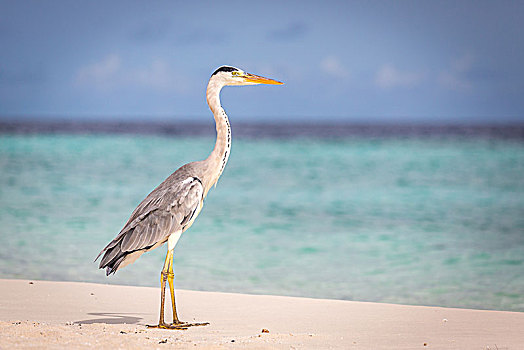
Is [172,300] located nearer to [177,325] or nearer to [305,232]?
[177,325]

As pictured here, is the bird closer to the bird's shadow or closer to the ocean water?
the bird's shadow

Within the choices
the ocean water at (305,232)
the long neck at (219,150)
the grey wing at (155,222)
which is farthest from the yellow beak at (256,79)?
the ocean water at (305,232)

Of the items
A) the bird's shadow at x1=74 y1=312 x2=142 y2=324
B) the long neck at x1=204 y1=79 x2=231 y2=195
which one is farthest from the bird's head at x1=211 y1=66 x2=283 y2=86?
the bird's shadow at x1=74 y1=312 x2=142 y2=324

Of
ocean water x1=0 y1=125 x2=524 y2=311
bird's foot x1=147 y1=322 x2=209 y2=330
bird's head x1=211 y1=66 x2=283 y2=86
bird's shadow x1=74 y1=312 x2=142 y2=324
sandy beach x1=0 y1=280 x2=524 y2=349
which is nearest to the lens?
sandy beach x1=0 y1=280 x2=524 y2=349

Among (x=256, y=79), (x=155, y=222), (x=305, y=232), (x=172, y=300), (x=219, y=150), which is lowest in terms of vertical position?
(x=172, y=300)

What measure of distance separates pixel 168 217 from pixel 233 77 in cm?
123

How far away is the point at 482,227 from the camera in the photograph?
486 inches

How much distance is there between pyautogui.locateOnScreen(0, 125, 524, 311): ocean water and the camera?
780cm

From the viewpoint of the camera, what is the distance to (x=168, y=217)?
16.2ft

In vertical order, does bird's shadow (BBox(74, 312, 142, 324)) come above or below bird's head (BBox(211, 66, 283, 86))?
below

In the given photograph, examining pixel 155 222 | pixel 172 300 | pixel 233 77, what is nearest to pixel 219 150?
pixel 233 77

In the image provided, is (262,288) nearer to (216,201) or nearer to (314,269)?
(314,269)

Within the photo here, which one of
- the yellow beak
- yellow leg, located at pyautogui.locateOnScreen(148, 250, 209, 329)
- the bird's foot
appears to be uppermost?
the yellow beak

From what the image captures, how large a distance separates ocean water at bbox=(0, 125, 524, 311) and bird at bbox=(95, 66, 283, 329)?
2528mm
